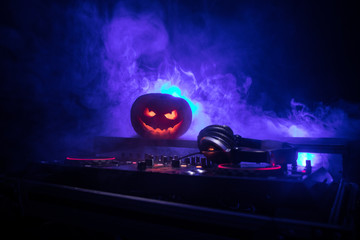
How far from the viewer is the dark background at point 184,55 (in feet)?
5.04

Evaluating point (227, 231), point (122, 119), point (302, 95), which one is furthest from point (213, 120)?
point (227, 231)

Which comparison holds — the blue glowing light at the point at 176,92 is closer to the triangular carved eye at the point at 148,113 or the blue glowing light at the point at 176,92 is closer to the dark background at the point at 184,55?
the dark background at the point at 184,55

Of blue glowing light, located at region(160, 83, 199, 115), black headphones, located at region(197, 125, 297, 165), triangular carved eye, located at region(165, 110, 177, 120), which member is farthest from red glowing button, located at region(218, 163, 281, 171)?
blue glowing light, located at region(160, 83, 199, 115)

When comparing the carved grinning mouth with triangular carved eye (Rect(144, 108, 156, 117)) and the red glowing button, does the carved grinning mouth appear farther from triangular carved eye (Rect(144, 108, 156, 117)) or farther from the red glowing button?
the red glowing button

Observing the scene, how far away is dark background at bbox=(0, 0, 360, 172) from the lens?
60.5 inches

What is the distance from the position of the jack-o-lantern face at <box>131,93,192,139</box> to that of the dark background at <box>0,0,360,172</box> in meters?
0.44

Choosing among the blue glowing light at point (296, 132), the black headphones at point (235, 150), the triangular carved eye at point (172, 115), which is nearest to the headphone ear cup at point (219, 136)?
the black headphones at point (235, 150)

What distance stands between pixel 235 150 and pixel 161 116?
0.82 meters

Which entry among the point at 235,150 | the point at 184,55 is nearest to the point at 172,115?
the point at 184,55

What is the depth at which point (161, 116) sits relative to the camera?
1734 mm

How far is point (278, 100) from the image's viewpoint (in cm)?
171

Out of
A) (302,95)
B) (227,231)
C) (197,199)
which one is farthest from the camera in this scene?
(302,95)

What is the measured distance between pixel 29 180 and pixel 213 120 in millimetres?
1227

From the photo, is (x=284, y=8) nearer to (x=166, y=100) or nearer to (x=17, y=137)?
(x=166, y=100)
